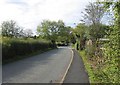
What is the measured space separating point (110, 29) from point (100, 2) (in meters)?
0.67

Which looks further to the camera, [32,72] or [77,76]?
[32,72]

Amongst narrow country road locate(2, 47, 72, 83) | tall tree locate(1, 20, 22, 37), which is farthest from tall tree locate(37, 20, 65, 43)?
narrow country road locate(2, 47, 72, 83)

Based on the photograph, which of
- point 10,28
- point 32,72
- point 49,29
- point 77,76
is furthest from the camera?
point 49,29

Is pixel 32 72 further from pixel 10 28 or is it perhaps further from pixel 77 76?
pixel 10 28

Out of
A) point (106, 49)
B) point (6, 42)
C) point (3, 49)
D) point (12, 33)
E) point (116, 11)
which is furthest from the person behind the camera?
point (12, 33)

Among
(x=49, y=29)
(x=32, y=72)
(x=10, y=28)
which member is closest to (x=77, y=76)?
(x=32, y=72)

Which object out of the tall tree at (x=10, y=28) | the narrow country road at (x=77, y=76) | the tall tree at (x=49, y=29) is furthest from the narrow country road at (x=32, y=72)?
the tall tree at (x=49, y=29)

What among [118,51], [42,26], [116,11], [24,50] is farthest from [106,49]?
[42,26]

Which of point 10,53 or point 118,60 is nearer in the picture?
point 118,60

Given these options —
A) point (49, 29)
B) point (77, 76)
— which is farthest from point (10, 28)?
point (77, 76)

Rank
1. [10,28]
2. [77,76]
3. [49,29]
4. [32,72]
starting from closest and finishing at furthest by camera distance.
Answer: [77,76] → [32,72] → [10,28] → [49,29]

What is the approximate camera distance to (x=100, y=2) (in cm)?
631

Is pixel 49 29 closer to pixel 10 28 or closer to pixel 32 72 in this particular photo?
pixel 10 28

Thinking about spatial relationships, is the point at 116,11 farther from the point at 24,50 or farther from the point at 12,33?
the point at 12,33
